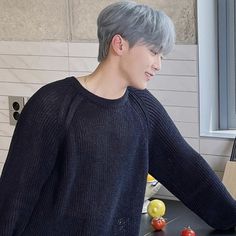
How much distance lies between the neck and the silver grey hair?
0.26 ft

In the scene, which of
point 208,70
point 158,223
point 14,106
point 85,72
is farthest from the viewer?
point 14,106

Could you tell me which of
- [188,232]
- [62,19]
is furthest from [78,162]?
[62,19]

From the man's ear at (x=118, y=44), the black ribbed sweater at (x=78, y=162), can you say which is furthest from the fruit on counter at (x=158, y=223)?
the man's ear at (x=118, y=44)

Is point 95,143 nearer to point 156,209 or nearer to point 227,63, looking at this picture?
point 156,209

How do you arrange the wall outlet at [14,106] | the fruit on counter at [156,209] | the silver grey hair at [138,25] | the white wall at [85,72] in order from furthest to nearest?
the wall outlet at [14,106], the white wall at [85,72], the fruit on counter at [156,209], the silver grey hair at [138,25]

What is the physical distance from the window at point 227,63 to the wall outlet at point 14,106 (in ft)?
2.75

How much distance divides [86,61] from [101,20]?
0.95 meters

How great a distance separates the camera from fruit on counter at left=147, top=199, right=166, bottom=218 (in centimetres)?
240

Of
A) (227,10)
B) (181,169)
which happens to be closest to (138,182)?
(181,169)

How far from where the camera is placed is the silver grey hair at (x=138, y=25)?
→ 1.73m

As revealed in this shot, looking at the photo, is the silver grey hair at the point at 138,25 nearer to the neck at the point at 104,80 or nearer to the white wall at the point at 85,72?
the neck at the point at 104,80

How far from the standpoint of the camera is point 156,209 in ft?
7.89

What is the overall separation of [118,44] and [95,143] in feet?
0.84

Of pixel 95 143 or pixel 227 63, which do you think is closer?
pixel 95 143
